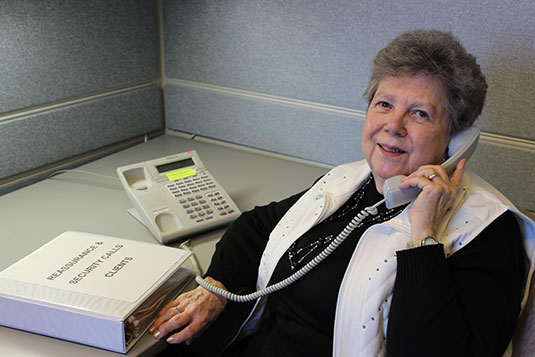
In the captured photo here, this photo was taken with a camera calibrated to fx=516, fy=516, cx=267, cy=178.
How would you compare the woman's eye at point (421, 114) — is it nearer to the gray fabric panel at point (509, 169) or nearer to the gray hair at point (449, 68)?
the gray hair at point (449, 68)

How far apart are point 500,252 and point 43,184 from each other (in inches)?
41.5

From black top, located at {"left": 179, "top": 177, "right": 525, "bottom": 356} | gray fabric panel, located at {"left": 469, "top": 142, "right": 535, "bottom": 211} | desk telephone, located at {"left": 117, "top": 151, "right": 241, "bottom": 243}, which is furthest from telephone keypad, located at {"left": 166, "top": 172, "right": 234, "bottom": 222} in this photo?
gray fabric panel, located at {"left": 469, "top": 142, "right": 535, "bottom": 211}

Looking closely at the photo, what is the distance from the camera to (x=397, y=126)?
2.84 ft

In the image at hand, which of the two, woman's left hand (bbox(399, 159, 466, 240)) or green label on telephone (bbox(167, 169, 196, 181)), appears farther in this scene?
green label on telephone (bbox(167, 169, 196, 181))

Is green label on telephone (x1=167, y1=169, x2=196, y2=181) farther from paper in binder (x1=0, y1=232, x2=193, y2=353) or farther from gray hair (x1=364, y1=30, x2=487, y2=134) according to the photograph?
gray hair (x1=364, y1=30, x2=487, y2=134)

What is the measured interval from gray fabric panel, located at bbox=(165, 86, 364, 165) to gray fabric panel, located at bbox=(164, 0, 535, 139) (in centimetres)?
5

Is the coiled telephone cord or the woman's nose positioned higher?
the woman's nose

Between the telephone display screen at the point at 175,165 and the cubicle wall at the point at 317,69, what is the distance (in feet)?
1.17

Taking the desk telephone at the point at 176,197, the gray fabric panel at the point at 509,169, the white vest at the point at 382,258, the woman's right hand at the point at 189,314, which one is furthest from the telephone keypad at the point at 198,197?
the gray fabric panel at the point at 509,169

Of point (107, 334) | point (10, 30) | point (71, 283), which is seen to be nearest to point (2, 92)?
point (10, 30)

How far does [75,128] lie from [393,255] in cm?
97

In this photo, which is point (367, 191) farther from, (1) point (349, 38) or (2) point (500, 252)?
(1) point (349, 38)

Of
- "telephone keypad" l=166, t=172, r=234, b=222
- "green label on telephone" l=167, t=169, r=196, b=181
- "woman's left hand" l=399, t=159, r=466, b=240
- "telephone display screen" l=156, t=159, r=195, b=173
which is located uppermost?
"woman's left hand" l=399, t=159, r=466, b=240

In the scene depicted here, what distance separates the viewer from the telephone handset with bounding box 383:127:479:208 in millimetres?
823
